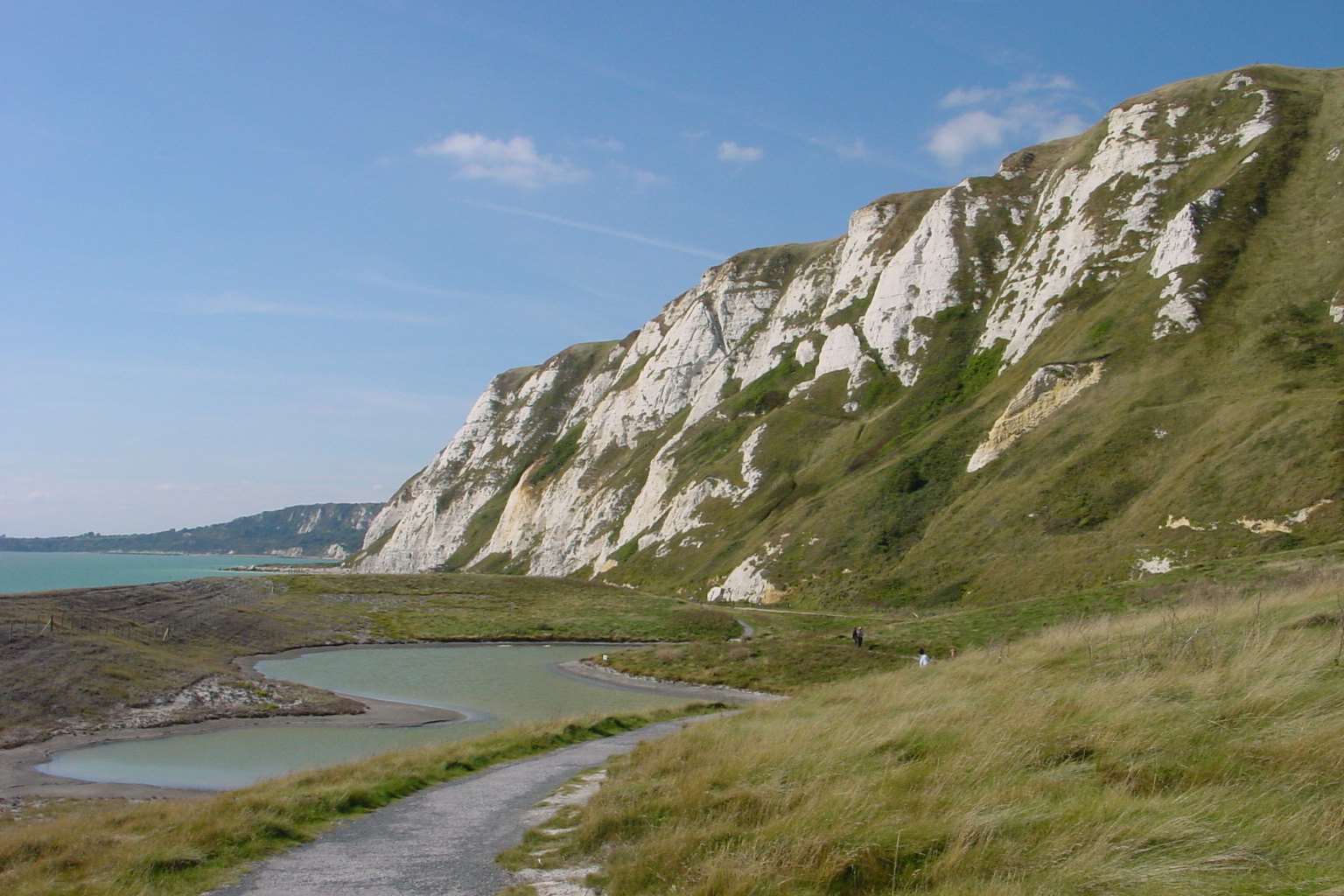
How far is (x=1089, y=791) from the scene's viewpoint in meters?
8.75

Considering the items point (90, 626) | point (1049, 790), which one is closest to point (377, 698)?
point (90, 626)

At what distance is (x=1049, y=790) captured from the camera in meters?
8.97

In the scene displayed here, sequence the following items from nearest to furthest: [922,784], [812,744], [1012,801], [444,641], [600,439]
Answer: [1012,801]
[922,784]
[812,744]
[444,641]
[600,439]

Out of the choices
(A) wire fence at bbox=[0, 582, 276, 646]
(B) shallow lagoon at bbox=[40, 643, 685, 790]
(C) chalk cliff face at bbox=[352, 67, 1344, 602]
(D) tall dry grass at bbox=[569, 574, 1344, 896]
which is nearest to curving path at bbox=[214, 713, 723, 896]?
(D) tall dry grass at bbox=[569, 574, 1344, 896]

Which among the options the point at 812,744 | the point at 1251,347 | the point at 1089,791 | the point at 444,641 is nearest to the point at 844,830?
the point at 1089,791

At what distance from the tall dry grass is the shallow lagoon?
1770 centimetres

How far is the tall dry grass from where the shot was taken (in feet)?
23.8

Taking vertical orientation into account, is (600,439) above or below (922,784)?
above

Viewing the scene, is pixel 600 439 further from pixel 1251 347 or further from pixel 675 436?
pixel 1251 347

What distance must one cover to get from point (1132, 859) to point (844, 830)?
244 cm

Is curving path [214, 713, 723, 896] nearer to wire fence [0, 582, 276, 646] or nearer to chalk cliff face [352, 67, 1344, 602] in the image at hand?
wire fence [0, 582, 276, 646]

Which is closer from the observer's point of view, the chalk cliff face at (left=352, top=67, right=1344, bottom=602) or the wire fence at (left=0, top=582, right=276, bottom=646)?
the wire fence at (left=0, top=582, right=276, bottom=646)

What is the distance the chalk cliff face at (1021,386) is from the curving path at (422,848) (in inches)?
2040

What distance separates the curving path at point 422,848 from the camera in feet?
37.0
